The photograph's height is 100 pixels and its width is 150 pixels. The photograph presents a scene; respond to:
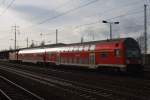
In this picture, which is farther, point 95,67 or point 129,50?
point 95,67

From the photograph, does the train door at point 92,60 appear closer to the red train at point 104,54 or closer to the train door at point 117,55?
the red train at point 104,54

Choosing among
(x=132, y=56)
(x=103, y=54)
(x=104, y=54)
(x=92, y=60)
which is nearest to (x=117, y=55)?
(x=132, y=56)

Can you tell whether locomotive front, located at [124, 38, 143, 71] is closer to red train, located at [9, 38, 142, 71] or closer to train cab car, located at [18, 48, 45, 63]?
red train, located at [9, 38, 142, 71]

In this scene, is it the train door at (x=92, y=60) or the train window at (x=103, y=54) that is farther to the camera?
the train door at (x=92, y=60)

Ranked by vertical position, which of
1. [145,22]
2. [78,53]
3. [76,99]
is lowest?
[76,99]

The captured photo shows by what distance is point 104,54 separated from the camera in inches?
1035

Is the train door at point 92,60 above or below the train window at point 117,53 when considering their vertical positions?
below

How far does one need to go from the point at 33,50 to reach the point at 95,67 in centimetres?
2554

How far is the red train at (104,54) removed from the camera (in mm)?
24469

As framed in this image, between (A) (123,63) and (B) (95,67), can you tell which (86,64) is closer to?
(B) (95,67)

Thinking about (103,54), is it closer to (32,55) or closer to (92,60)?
(92,60)

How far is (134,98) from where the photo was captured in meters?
13.3

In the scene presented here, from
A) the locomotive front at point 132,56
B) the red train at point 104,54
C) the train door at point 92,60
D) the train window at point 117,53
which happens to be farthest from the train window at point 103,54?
the locomotive front at point 132,56

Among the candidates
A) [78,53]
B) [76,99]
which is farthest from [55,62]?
[76,99]
